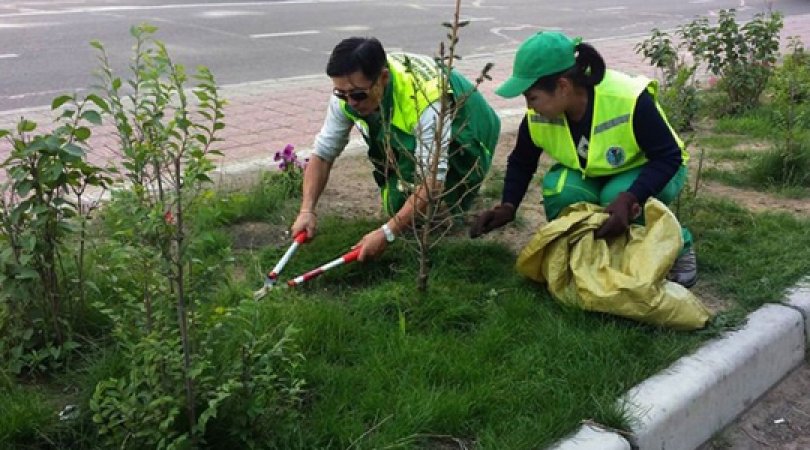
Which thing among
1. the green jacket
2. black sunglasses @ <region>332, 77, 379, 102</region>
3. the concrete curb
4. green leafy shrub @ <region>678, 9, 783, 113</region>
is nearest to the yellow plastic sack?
the concrete curb

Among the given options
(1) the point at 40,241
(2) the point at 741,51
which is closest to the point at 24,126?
(1) the point at 40,241

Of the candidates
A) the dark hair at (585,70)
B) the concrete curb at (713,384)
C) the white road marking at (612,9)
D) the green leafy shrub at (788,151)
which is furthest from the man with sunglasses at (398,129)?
the white road marking at (612,9)

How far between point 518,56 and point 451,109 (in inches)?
14.6

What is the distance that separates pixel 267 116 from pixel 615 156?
12.5 feet

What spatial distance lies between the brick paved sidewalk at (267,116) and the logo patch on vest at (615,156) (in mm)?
2249

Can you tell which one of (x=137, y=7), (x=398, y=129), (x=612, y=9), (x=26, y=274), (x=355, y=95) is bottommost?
(x=612, y=9)

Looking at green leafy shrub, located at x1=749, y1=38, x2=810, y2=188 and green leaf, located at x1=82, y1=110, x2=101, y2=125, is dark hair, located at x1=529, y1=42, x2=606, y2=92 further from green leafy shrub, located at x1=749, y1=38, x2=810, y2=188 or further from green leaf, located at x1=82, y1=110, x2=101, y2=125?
green leafy shrub, located at x1=749, y1=38, x2=810, y2=188

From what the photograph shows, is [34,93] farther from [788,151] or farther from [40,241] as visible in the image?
[788,151]

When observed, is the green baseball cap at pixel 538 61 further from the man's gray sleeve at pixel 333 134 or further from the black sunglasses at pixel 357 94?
the man's gray sleeve at pixel 333 134

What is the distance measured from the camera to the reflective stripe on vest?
11.3ft

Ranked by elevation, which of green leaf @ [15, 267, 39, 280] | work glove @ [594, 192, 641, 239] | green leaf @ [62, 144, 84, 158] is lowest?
work glove @ [594, 192, 641, 239]

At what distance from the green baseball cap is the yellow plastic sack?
52 cm

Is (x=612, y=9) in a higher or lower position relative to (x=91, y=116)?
lower

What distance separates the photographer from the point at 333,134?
400 centimetres
